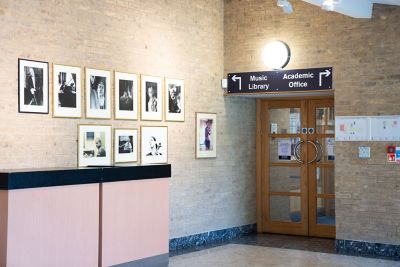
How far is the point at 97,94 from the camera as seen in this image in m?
7.80

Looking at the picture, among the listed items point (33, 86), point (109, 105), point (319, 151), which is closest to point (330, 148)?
point (319, 151)

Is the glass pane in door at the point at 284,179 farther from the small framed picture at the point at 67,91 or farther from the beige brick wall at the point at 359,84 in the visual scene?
the small framed picture at the point at 67,91

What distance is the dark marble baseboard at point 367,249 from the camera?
27.7 ft

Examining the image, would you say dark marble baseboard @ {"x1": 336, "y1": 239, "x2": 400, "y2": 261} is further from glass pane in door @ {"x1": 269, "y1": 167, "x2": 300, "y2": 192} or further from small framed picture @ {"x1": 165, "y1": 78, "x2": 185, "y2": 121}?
small framed picture @ {"x1": 165, "y1": 78, "x2": 185, "y2": 121}

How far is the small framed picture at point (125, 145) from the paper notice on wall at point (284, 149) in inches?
119

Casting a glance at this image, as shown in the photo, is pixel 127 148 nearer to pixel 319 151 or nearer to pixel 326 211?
pixel 319 151

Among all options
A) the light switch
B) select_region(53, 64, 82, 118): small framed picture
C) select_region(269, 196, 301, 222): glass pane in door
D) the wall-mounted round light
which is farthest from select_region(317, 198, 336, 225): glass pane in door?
select_region(53, 64, 82, 118): small framed picture

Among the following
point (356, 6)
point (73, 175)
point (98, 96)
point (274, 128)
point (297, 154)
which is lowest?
point (73, 175)

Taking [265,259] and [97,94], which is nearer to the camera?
[97,94]

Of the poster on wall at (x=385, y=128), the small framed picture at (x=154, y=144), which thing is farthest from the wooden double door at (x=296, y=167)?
the small framed picture at (x=154, y=144)

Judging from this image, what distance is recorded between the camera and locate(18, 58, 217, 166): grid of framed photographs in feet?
23.2

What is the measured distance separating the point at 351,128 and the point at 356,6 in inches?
69.0

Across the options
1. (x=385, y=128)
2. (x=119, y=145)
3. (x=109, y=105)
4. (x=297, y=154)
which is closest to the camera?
(x=109, y=105)

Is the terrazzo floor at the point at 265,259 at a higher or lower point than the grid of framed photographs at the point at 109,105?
lower
